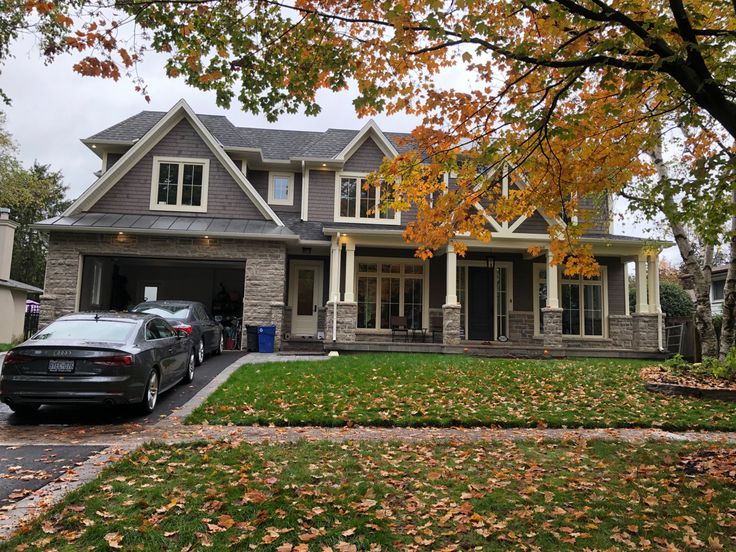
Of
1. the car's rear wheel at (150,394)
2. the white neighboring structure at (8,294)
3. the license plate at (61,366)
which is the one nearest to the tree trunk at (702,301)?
the car's rear wheel at (150,394)

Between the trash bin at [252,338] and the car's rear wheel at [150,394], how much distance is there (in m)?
7.45

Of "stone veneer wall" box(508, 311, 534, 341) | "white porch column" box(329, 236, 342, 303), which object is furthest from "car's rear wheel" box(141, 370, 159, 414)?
"stone veneer wall" box(508, 311, 534, 341)

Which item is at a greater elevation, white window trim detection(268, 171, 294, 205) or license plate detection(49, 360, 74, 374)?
white window trim detection(268, 171, 294, 205)

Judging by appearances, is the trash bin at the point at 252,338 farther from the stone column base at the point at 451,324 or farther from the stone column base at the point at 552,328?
the stone column base at the point at 552,328

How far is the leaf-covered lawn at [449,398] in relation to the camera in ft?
25.3

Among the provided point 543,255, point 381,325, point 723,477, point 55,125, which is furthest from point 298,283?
point 55,125

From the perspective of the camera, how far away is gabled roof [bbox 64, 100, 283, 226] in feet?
53.1

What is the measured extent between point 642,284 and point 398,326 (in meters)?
8.33

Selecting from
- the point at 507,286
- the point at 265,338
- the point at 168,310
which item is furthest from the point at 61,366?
the point at 507,286

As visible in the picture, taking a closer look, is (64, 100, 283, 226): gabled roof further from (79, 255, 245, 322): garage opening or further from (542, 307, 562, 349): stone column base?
(542, 307, 562, 349): stone column base

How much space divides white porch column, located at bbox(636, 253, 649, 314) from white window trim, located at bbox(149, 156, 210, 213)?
14586 millimetres

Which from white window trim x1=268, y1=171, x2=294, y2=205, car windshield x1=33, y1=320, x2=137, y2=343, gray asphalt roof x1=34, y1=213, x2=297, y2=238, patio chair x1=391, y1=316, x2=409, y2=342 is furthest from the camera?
white window trim x1=268, y1=171, x2=294, y2=205

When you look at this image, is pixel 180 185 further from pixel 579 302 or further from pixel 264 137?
pixel 579 302

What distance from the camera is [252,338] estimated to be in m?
15.9
